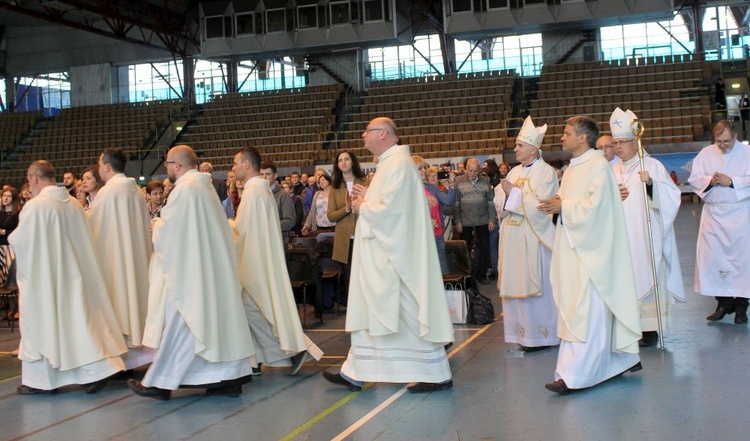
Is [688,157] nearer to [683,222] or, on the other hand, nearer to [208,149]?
[683,222]

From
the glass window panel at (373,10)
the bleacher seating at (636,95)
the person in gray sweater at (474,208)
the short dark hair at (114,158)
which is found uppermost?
the glass window panel at (373,10)

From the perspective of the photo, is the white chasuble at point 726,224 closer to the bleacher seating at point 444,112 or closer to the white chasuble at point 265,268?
the white chasuble at point 265,268

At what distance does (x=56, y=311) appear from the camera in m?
6.09

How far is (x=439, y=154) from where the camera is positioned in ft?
73.7

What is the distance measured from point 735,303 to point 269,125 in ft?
67.6

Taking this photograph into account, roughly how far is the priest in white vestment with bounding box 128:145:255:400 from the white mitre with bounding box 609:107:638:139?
11.1 feet

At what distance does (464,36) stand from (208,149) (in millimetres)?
9056

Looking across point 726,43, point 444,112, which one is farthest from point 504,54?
point 726,43

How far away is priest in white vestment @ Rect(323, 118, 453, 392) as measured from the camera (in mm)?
5559

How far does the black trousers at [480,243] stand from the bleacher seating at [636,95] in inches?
432

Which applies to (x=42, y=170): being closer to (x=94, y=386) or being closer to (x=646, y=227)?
(x=94, y=386)

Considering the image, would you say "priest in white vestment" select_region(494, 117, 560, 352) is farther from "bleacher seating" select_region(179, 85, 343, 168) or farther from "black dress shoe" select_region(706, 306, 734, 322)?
"bleacher seating" select_region(179, 85, 343, 168)

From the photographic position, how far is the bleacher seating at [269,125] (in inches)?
981

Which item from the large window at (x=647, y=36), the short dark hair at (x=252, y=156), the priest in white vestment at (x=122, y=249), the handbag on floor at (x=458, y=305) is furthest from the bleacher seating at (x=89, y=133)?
the short dark hair at (x=252, y=156)
